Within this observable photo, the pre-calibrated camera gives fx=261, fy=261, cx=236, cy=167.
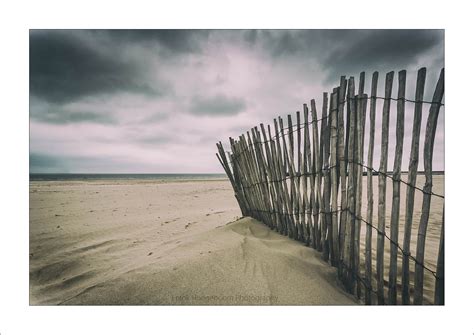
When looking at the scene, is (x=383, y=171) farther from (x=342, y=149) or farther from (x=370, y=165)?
(x=342, y=149)

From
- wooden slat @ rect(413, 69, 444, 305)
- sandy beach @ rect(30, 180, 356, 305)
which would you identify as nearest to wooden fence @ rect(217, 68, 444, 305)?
wooden slat @ rect(413, 69, 444, 305)

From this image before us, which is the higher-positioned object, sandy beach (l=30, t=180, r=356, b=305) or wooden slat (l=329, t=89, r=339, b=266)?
wooden slat (l=329, t=89, r=339, b=266)

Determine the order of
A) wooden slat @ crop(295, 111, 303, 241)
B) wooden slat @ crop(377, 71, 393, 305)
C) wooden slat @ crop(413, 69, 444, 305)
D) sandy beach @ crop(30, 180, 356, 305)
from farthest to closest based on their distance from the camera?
wooden slat @ crop(295, 111, 303, 241), sandy beach @ crop(30, 180, 356, 305), wooden slat @ crop(377, 71, 393, 305), wooden slat @ crop(413, 69, 444, 305)

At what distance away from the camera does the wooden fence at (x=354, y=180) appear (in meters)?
1.79

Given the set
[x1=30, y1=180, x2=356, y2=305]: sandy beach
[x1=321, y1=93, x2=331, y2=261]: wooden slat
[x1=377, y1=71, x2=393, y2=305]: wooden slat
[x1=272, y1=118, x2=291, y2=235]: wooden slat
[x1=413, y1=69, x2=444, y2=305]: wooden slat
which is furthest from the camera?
[x1=272, y1=118, x2=291, y2=235]: wooden slat

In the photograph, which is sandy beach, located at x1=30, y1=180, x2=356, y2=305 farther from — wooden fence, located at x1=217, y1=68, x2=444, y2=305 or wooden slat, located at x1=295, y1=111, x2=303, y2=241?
wooden fence, located at x1=217, y1=68, x2=444, y2=305

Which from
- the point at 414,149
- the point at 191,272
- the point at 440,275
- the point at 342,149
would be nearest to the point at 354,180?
the point at 342,149

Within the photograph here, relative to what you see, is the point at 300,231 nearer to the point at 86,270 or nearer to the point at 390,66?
the point at 390,66

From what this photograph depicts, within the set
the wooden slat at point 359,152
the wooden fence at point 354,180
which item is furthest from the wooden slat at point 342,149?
the wooden slat at point 359,152

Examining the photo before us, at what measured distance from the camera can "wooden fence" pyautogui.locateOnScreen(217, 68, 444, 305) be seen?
179 centimetres

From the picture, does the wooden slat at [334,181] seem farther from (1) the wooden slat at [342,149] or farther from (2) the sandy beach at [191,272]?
(2) the sandy beach at [191,272]

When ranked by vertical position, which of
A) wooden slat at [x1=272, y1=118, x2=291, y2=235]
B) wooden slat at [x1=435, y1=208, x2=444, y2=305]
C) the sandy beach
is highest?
wooden slat at [x1=272, y1=118, x2=291, y2=235]
